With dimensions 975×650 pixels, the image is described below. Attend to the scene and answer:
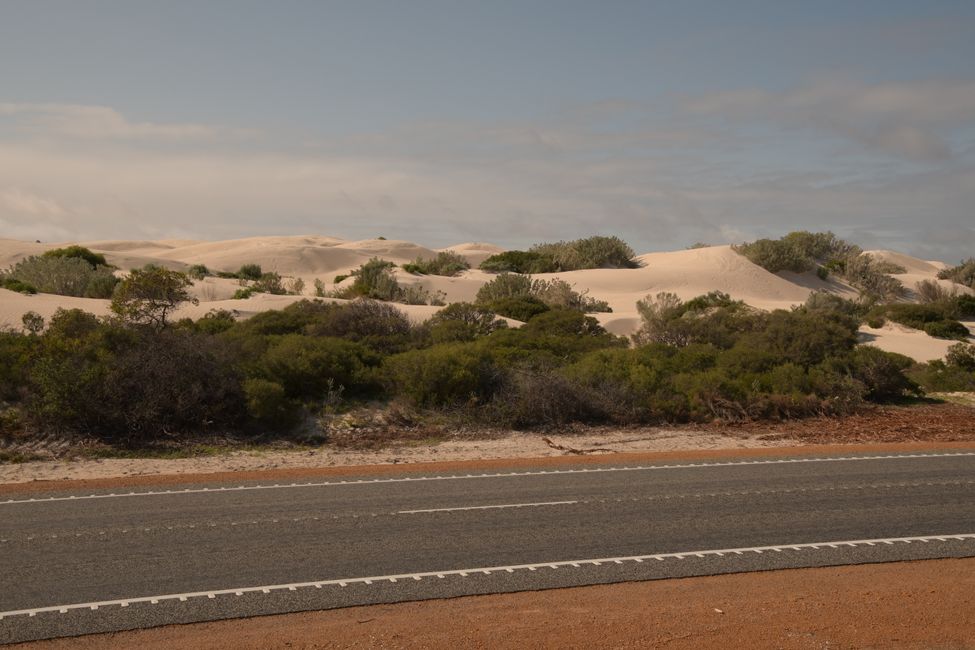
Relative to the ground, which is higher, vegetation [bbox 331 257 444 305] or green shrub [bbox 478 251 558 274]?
green shrub [bbox 478 251 558 274]

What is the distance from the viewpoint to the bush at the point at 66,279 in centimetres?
3439

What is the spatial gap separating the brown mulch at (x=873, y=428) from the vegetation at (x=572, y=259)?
36.9m

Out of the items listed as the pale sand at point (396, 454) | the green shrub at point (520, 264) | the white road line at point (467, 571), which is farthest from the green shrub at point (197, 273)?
the white road line at point (467, 571)

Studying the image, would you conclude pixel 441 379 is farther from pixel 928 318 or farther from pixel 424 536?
pixel 928 318

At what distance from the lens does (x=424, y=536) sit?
9781 mm

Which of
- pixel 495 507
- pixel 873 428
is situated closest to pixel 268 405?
pixel 495 507

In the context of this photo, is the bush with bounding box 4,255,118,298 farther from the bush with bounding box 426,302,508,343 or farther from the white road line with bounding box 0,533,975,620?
the white road line with bounding box 0,533,975,620

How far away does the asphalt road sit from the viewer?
7.90m

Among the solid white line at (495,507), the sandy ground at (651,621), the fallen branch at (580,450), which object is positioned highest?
the sandy ground at (651,621)

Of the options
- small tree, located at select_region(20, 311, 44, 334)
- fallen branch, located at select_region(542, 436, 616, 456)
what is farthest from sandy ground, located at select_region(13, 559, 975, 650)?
small tree, located at select_region(20, 311, 44, 334)

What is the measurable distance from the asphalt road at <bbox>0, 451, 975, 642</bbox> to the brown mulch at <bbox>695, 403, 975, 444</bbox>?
453 centimetres

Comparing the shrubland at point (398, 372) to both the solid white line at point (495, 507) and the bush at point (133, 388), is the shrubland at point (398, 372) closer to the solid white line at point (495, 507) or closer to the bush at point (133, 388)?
the bush at point (133, 388)

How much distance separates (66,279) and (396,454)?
25.3 m

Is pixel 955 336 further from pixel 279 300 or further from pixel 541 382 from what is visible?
pixel 279 300
